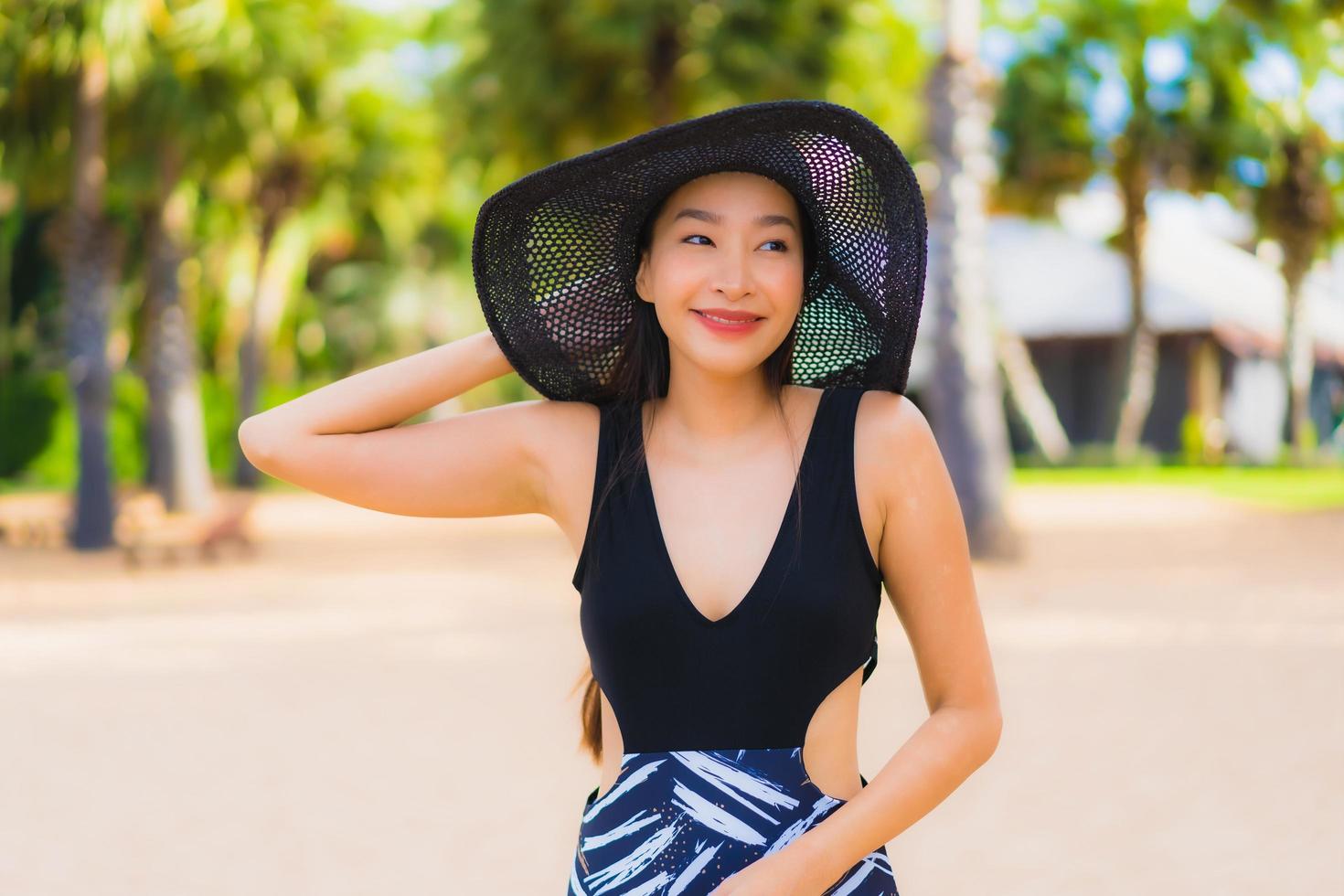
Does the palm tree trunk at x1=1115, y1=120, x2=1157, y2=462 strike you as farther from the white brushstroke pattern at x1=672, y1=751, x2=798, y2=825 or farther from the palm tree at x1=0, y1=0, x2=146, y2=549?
the white brushstroke pattern at x1=672, y1=751, x2=798, y2=825

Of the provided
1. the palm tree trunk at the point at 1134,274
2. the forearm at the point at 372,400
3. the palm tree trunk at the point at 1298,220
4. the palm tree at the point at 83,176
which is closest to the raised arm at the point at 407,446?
the forearm at the point at 372,400

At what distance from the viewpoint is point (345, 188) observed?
25.1 metres

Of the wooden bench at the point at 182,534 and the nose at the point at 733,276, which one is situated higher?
the nose at the point at 733,276

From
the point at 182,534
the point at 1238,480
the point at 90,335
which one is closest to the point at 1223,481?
the point at 1238,480

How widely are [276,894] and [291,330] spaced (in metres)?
32.8

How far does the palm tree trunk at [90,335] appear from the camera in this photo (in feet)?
50.5

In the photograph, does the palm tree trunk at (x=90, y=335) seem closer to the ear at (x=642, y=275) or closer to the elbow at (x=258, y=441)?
the elbow at (x=258, y=441)

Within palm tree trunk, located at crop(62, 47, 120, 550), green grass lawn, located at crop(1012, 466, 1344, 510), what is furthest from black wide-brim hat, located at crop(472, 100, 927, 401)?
green grass lawn, located at crop(1012, 466, 1344, 510)

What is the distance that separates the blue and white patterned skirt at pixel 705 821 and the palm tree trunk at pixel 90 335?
15007mm

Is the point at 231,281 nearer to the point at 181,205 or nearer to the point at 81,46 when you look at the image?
the point at 181,205

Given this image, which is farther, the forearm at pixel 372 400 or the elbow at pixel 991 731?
the forearm at pixel 372 400

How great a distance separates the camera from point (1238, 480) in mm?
24516

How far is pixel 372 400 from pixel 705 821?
2.30 feet

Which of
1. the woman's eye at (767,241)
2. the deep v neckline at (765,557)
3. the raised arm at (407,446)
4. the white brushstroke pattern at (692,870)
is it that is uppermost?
the woman's eye at (767,241)
